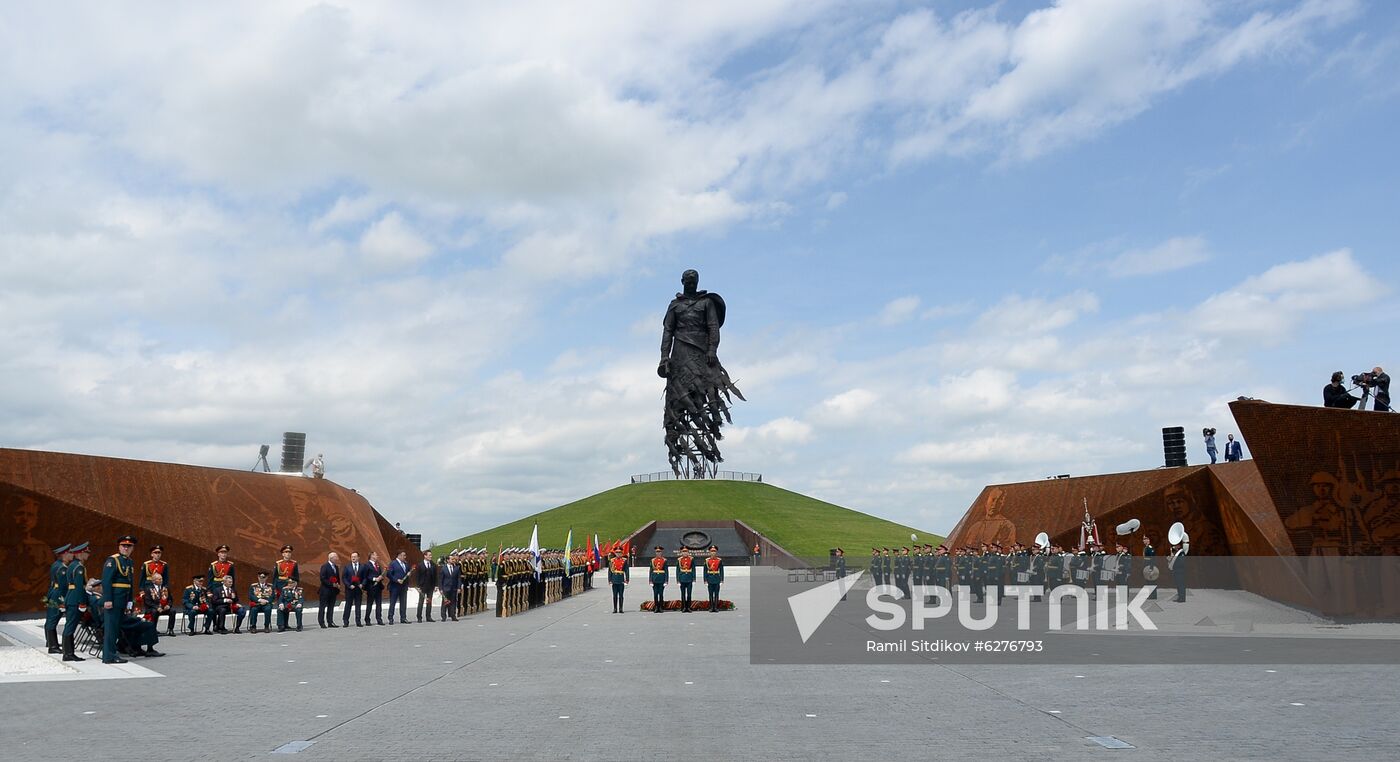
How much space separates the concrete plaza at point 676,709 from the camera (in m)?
6.58

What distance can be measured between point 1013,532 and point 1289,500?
48.5ft

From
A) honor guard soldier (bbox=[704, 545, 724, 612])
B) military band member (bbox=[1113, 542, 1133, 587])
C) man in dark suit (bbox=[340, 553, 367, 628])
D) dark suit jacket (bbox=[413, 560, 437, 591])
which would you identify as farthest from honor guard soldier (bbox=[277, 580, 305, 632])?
military band member (bbox=[1113, 542, 1133, 587])

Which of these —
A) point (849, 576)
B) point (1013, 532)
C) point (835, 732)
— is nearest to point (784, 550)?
point (849, 576)

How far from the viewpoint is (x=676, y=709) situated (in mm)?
8219

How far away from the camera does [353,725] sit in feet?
24.6

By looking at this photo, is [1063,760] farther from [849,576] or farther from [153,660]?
[849,576]

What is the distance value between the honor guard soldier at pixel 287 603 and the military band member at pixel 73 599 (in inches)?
194

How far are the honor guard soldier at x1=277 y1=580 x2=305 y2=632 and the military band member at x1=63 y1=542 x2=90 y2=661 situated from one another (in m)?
4.92

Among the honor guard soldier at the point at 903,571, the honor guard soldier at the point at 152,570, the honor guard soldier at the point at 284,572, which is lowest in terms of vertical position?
the honor guard soldier at the point at 903,571

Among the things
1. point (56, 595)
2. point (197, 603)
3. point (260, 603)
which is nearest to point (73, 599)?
point (56, 595)

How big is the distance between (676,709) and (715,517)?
5274 centimetres

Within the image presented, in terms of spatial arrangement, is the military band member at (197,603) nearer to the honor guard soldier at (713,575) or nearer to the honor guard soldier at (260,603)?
the honor guard soldier at (260,603)

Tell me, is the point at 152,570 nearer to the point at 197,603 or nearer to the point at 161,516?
the point at 197,603

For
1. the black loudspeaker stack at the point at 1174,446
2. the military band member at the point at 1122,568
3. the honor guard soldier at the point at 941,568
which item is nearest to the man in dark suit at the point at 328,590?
the honor guard soldier at the point at 941,568
